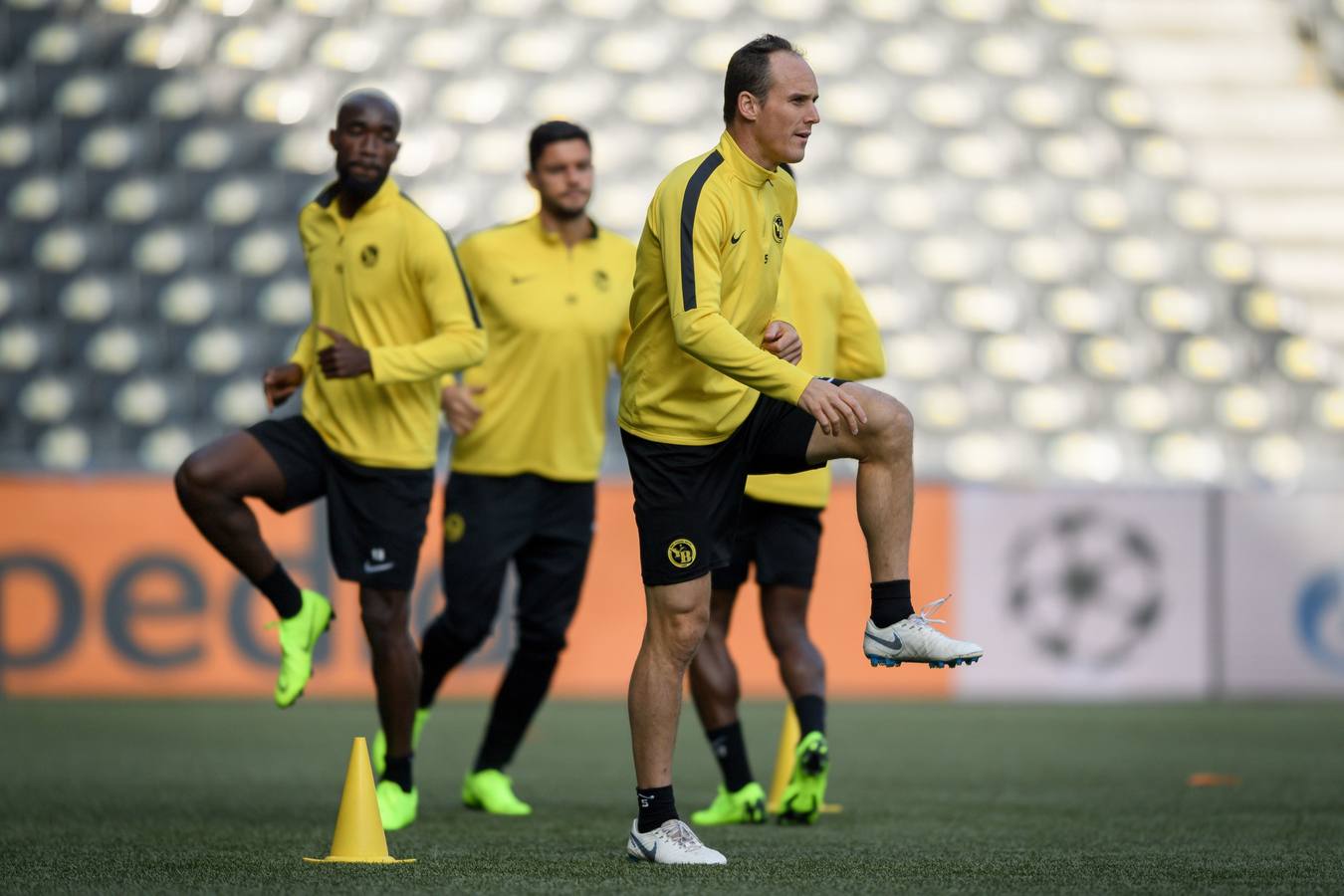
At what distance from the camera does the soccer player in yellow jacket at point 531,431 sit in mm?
5930

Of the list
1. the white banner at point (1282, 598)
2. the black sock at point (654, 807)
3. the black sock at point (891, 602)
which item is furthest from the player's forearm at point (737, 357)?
the white banner at point (1282, 598)

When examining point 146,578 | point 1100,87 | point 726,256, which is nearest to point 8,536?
point 146,578

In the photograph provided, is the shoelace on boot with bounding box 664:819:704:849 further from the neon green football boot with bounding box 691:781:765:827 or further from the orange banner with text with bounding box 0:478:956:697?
the orange banner with text with bounding box 0:478:956:697

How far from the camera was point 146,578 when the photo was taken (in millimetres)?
10609

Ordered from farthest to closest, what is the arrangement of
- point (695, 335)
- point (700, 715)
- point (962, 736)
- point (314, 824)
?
1. point (962, 736)
2. point (700, 715)
3. point (314, 824)
4. point (695, 335)

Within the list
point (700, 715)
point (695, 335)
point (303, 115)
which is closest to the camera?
point (695, 335)

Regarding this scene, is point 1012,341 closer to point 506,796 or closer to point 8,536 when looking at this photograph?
point 8,536

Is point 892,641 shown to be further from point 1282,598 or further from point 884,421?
point 1282,598

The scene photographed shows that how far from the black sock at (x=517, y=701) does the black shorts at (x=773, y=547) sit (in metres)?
0.71

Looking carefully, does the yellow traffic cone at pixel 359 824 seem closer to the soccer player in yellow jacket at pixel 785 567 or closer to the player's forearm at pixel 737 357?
the player's forearm at pixel 737 357

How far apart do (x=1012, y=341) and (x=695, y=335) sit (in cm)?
1441

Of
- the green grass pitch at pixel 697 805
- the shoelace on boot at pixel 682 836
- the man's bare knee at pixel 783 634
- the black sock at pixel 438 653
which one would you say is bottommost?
the green grass pitch at pixel 697 805

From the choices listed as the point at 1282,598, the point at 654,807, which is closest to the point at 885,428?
the point at 654,807

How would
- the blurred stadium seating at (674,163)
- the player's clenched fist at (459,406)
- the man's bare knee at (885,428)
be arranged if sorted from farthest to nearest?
the blurred stadium seating at (674,163) → the player's clenched fist at (459,406) → the man's bare knee at (885,428)
